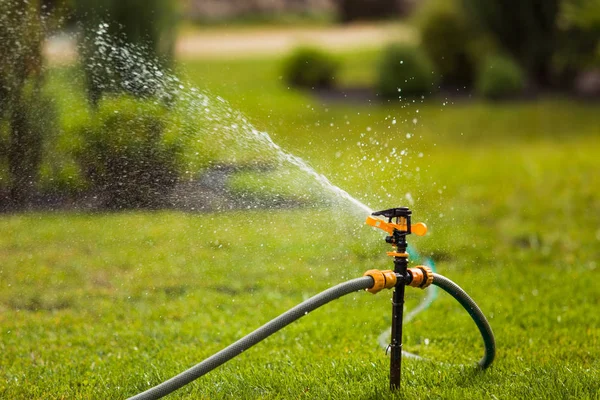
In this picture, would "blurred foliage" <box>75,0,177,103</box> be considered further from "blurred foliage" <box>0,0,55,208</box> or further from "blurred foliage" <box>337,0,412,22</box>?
"blurred foliage" <box>337,0,412,22</box>

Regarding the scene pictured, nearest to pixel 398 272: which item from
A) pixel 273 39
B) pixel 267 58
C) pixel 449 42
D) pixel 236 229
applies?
pixel 236 229

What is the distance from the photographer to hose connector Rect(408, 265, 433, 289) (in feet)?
10.2

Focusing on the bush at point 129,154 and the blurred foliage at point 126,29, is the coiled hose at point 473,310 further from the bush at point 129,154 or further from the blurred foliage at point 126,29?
the blurred foliage at point 126,29

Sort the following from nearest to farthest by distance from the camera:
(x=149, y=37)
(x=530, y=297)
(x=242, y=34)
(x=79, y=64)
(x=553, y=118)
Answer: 1. (x=530, y=297)
2. (x=79, y=64)
3. (x=149, y=37)
4. (x=553, y=118)
5. (x=242, y=34)

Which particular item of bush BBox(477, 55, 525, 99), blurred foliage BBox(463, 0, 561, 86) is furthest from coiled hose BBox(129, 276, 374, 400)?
blurred foliage BBox(463, 0, 561, 86)

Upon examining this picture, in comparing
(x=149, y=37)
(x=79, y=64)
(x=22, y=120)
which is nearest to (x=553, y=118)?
(x=149, y=37)

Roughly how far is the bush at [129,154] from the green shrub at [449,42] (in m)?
9.33

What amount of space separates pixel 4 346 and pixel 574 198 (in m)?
5.26

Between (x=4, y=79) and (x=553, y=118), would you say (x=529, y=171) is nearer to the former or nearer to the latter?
(x=553, y=118)

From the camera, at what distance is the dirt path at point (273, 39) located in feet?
65.0

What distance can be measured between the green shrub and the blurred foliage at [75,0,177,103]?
728 cm

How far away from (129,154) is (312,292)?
7.83ft

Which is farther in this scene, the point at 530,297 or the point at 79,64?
the point at 79,64

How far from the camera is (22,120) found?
654 cm
